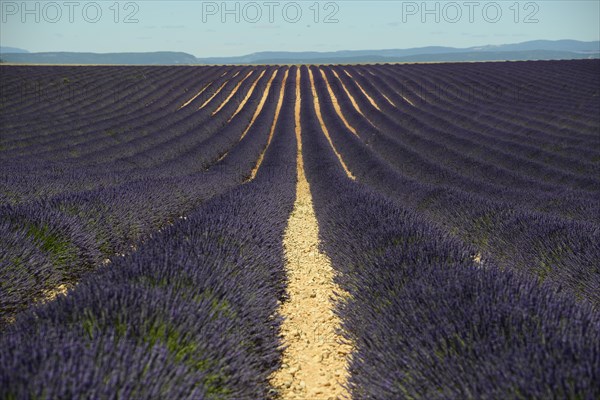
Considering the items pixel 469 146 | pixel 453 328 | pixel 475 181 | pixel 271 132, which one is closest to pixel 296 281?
pixel 453 328

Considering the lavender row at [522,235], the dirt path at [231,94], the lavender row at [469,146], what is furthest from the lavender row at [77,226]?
the dirt path at [231,94]

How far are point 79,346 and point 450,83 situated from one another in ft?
98.2

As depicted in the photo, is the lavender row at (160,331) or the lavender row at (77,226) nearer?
the lavender row at (160,331)

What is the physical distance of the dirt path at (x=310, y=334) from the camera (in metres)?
2.49

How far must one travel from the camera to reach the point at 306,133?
1738 centimetres

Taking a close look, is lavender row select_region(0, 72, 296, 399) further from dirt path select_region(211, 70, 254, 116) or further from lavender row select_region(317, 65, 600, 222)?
dirt path select_region(211, 70, 254, 116)

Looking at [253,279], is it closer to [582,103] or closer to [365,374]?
[365,374]

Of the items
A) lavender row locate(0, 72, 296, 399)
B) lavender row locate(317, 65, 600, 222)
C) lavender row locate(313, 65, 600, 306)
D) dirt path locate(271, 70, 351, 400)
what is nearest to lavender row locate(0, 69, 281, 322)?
lavender row locate(0, 72, 296, 399)

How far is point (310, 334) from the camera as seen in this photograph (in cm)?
311

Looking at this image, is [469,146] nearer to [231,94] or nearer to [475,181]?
[475,181]

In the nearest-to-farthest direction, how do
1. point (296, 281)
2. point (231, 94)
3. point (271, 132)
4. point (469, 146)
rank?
point (296, 281) < point (469, 146) < point (271, 132) < point (231, 94)

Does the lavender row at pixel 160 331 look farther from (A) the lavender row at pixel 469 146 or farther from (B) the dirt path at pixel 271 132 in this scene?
(A) the lavender row at pixel 469 146

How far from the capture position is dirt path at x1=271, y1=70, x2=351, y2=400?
97.9 inches

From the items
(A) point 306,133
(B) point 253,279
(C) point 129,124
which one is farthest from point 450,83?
(B) point 253,279
